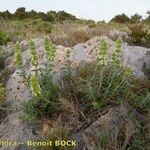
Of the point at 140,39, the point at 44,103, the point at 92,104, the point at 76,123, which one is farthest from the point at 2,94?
the point at 140,39

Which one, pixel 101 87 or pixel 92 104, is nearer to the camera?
pixel 92 104

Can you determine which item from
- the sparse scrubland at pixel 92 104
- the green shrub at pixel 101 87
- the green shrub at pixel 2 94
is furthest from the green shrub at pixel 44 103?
the green shrub at pixel 2 94

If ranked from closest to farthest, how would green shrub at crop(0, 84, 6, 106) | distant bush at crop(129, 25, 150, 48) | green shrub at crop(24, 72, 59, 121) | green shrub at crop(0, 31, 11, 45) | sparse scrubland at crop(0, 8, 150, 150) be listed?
sparse scrubland at crop(0, 8, 150, 150)
green shrub at crop(24, 72, 59, 121)
green shrub at crop(0, 84, 6, 106)
distant bush at crop(129, 25, 150, 48)
green shrub at crop(0, 31, 11, 45)

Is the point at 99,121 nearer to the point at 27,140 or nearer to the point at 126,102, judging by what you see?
the point at 126,102

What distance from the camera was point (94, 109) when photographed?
5.59 m

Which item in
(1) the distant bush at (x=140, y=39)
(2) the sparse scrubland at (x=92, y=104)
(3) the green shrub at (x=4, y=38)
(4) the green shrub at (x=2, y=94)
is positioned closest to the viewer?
(2) the sparse scrubland at (x=92, y=104)

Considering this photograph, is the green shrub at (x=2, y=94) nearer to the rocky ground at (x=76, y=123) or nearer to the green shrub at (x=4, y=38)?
the rocky ground at (x=76, y=123)

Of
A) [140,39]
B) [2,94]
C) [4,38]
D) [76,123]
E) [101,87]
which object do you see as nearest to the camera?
[76,123]

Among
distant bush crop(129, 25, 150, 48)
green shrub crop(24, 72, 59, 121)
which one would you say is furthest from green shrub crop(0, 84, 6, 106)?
distant bush crop(129, 25, 150, 48)

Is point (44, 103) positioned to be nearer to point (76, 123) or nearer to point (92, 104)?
point (76, 123)

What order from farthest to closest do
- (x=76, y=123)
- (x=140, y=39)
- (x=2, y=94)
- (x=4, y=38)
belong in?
(x=4, y=38), (x=140, y=39), (x=2, y=94), (x=76, y=123)

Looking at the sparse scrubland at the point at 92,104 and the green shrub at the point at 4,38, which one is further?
the green shrub at the point at 4,38

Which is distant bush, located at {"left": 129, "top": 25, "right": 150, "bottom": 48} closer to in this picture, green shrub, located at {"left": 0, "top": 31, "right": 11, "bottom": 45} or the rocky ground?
the rocky ground

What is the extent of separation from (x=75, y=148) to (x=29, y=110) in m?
0.89
